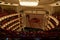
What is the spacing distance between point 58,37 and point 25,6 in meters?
0.35

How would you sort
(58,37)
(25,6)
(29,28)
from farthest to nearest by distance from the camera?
1. (25,6)
2. (29,28)
3. (58,37)

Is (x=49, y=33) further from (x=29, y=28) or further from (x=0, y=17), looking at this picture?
(x=0, y=17)

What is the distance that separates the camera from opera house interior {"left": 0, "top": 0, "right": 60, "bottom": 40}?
758 mm

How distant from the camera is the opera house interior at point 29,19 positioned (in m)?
0.76

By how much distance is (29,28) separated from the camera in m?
0.88

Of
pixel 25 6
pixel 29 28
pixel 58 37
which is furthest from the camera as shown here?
pixel 25 6

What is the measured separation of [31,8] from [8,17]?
6.9 inches

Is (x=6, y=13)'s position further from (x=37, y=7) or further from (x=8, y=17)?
(x=37, y=7)

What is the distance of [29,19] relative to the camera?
0.94 m

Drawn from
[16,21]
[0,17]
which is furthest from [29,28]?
[0,17]

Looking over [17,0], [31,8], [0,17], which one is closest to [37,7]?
[31,8]

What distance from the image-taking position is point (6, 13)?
991 mm

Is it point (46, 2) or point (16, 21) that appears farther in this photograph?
point (46, 2)

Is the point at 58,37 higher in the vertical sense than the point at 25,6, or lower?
lower
